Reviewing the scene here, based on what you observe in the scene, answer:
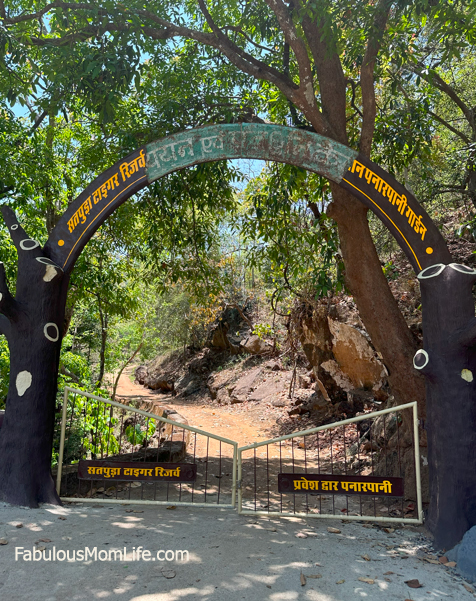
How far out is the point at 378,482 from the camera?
5383 mm

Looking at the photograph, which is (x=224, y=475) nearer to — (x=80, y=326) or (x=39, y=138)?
(x=39, y=138)

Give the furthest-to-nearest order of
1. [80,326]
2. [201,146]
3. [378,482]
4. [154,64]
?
[80,326]
[154,64]
[201,146]
[378,482]

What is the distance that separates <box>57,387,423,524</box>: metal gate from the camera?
19.0ft

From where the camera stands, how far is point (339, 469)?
31.8ft

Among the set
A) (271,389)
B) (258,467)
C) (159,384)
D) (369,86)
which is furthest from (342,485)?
(159,384)

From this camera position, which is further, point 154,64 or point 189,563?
point 154,64

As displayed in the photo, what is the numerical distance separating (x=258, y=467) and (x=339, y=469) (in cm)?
166

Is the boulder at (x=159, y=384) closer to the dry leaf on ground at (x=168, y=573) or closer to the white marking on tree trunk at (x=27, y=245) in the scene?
the white marking on tree trunk at (x=27, y=245)

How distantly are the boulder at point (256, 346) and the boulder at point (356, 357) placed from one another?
336 inches

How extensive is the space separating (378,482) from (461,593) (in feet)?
5.03

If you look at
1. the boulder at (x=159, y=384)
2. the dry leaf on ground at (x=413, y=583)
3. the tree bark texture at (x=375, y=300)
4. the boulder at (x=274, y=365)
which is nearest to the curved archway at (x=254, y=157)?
the tree bark texture at (x=375, y=300)

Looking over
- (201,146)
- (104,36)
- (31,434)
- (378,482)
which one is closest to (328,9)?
(201,146)

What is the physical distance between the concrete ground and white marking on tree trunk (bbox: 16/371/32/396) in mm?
1250

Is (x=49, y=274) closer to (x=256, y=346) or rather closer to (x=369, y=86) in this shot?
(x=369, y=86)
